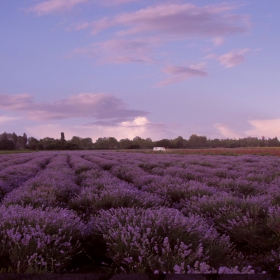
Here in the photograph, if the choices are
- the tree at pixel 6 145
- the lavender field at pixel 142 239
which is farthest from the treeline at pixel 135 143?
the lavender field at pixel 142 239

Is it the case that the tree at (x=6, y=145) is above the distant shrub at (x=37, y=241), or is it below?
above

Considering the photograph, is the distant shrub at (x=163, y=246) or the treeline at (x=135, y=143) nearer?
the distant shrub at (x=163, y=246)

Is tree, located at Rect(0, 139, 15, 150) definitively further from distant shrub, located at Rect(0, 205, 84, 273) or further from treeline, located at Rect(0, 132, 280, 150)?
distant shrub, located at Rect(0, 205, 84, 273)

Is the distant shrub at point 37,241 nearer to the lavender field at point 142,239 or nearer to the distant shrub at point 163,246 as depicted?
the lavender field at point 142,239

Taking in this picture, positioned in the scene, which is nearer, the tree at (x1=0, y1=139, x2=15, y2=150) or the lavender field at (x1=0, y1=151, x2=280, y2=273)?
the lavender field at (x1=0, y1=151, x2=280, y2=273)

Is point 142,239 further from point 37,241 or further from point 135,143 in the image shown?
point 135,143

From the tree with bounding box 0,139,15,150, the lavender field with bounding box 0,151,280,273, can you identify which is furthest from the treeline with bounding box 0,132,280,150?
the lavender field with bounding box 0,151,280,273

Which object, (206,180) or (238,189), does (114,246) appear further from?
(206,180)

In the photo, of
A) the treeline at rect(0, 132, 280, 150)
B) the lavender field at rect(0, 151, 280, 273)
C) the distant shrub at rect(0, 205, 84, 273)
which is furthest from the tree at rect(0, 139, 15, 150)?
the distant shrub at rect(0, 205, 84, 273)

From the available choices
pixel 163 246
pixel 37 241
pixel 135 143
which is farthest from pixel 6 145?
pixel 163 246

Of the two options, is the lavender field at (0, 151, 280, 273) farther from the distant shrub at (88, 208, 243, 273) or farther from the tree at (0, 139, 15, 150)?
the tree at (0, 139, 15, 150)

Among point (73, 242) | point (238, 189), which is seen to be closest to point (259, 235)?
point (73, 242)

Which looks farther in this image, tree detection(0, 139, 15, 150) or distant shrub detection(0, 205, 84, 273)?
tree detection(0, 139, 15, 150)

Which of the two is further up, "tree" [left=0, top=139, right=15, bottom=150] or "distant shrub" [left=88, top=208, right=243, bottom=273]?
"tree" [left=0, top=139, right=15, bottom=150]
